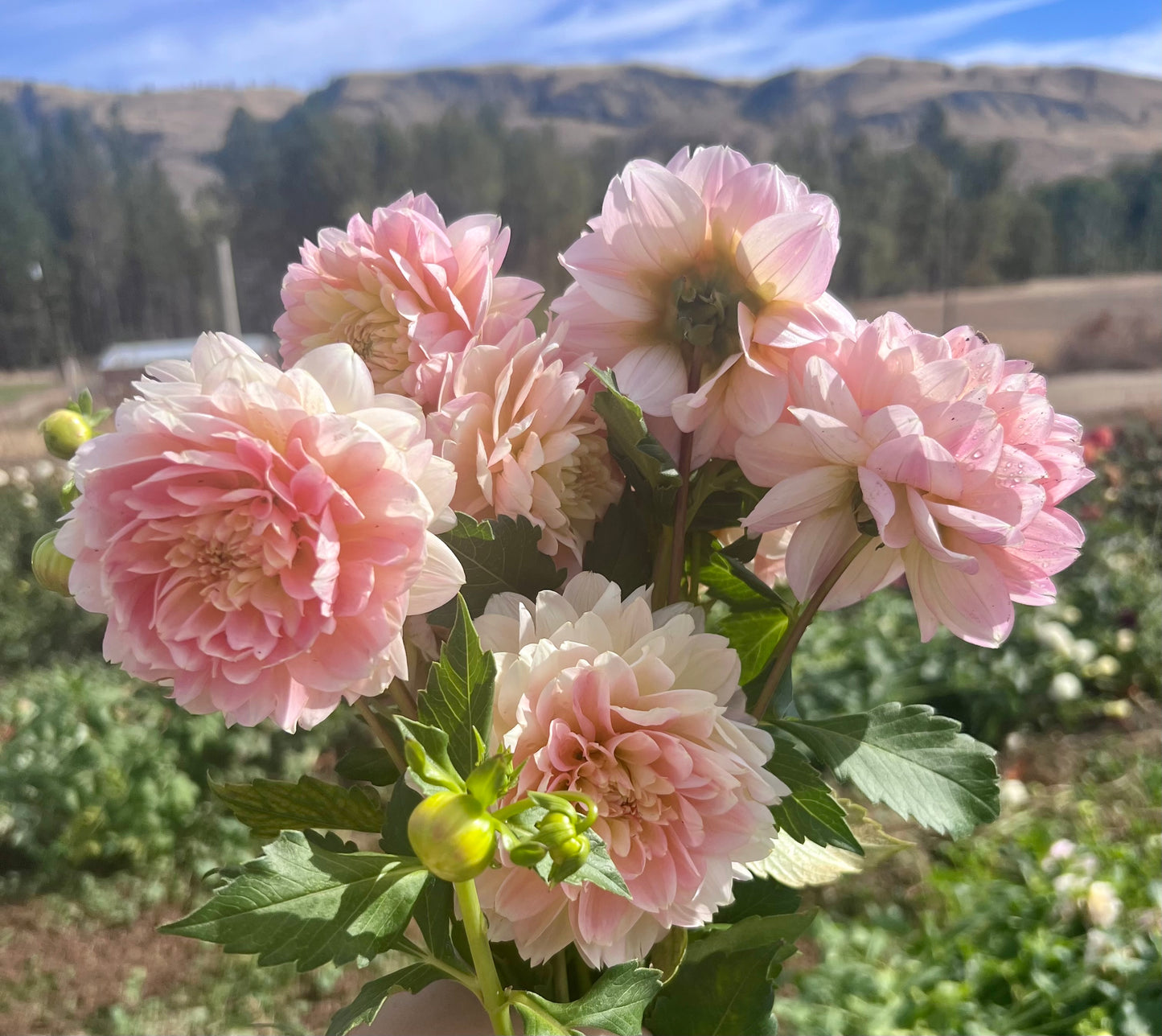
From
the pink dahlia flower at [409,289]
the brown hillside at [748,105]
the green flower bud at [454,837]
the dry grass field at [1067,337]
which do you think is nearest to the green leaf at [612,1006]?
the green flower bud at [454,837]

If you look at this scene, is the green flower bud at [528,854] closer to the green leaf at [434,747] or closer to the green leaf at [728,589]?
the green leaf at [434,747]

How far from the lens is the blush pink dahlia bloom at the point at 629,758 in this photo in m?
0.35

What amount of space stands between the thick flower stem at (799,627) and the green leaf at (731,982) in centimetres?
11

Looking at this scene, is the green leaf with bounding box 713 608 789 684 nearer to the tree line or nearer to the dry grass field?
the tree line

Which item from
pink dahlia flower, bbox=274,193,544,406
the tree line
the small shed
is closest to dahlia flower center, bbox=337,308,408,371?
pink dahlia flower, bbox=274,193,544,406

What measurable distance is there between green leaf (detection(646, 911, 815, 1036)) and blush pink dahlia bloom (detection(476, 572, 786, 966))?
0.09 metres

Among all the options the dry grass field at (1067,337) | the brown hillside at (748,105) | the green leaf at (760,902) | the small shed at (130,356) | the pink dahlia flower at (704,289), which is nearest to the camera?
the pink dahlia flower at (704,289)

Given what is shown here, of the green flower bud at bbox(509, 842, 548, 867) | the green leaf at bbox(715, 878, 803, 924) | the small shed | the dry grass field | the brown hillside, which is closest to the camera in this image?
the green flower bud at bbox(509, 842, 548, 867)

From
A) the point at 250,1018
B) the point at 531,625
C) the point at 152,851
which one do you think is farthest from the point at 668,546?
the point at 152,851

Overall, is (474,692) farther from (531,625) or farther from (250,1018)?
(250,1018)

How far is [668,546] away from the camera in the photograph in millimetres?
441

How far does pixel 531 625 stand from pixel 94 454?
0.53 ft

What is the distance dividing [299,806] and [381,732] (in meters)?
0.05

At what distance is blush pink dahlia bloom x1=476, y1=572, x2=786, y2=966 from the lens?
35 cm
